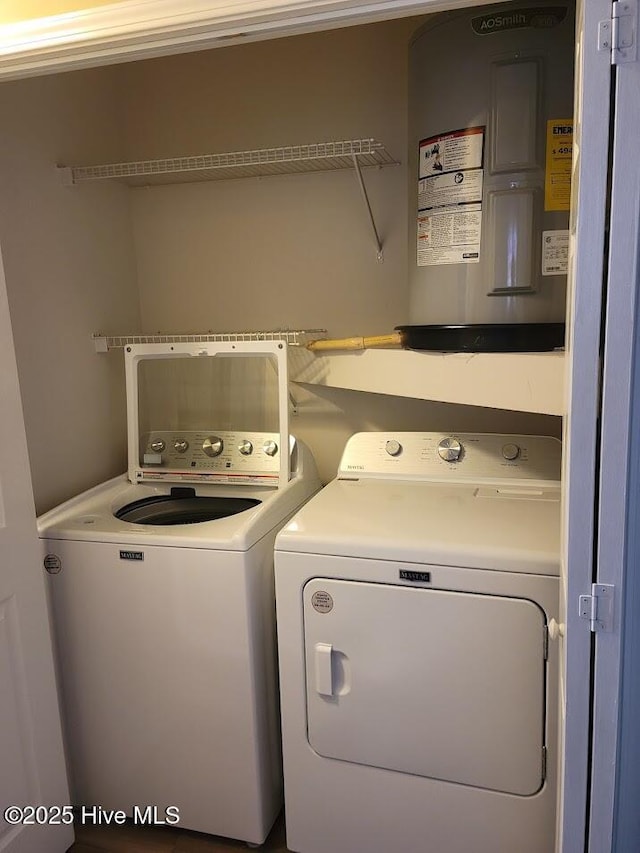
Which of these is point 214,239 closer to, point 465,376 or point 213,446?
point 213,446

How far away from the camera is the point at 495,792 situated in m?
1.58

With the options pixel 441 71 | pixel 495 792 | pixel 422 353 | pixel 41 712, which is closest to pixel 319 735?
pixel 495 792

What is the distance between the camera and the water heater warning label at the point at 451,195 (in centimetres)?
167

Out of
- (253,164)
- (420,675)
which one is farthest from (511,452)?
(253,164)

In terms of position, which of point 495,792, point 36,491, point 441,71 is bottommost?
point 495,792

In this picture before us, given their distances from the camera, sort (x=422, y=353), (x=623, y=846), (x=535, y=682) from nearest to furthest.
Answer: (x=623, y=846) < (x=535, y=682) < (x=422, y=353)

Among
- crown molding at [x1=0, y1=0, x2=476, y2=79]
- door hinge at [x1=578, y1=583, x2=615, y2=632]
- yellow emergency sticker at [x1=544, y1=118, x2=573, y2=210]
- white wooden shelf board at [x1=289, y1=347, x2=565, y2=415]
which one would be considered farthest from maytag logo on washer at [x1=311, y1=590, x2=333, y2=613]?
crown molding at [x1=0, y1=0, x2=476, y2=79]

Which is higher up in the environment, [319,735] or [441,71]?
[441,71]

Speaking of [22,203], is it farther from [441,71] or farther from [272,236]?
[441,71]

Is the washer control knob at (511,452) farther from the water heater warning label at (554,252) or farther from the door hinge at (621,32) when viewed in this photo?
the door hinge at (621,32)

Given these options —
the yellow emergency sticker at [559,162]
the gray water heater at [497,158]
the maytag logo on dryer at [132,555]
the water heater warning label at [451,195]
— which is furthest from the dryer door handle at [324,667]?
the yellow emergency sticker at [559,162]

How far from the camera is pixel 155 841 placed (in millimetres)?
1932

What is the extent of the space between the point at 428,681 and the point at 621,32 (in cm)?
137

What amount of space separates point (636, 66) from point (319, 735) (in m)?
1.61
